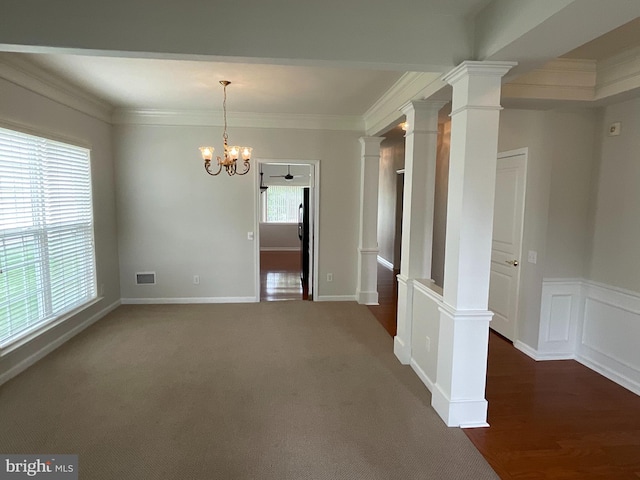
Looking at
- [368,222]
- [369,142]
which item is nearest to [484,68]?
[369,142]

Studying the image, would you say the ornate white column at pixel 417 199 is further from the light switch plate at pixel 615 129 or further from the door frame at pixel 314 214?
the door frame at pixel 314 214

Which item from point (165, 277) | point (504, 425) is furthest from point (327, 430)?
point (165, 277)

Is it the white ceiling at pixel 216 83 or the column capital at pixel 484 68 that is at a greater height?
the white ceiling at pixel 216 83

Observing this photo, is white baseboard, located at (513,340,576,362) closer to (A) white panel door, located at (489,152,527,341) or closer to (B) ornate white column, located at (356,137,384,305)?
(A) white panel door, located at (489,152,527,341)

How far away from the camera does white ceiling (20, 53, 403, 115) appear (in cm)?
326

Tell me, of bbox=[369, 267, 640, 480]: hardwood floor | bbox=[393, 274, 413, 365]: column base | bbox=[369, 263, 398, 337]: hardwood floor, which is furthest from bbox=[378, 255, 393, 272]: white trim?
bbox=[369, 267, 640, 480]: hardwood floor

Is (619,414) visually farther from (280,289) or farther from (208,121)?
(208,121)

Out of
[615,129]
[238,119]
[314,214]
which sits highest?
[238,119]

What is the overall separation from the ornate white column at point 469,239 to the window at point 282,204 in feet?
27.7

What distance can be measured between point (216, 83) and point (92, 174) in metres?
2.02

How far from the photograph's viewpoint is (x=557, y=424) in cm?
263

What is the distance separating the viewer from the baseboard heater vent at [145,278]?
17.6ft

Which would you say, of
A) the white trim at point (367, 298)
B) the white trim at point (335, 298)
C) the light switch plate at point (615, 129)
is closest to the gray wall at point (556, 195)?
the light switch plate at point (615, 129)

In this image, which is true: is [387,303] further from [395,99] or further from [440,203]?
[395,99]
